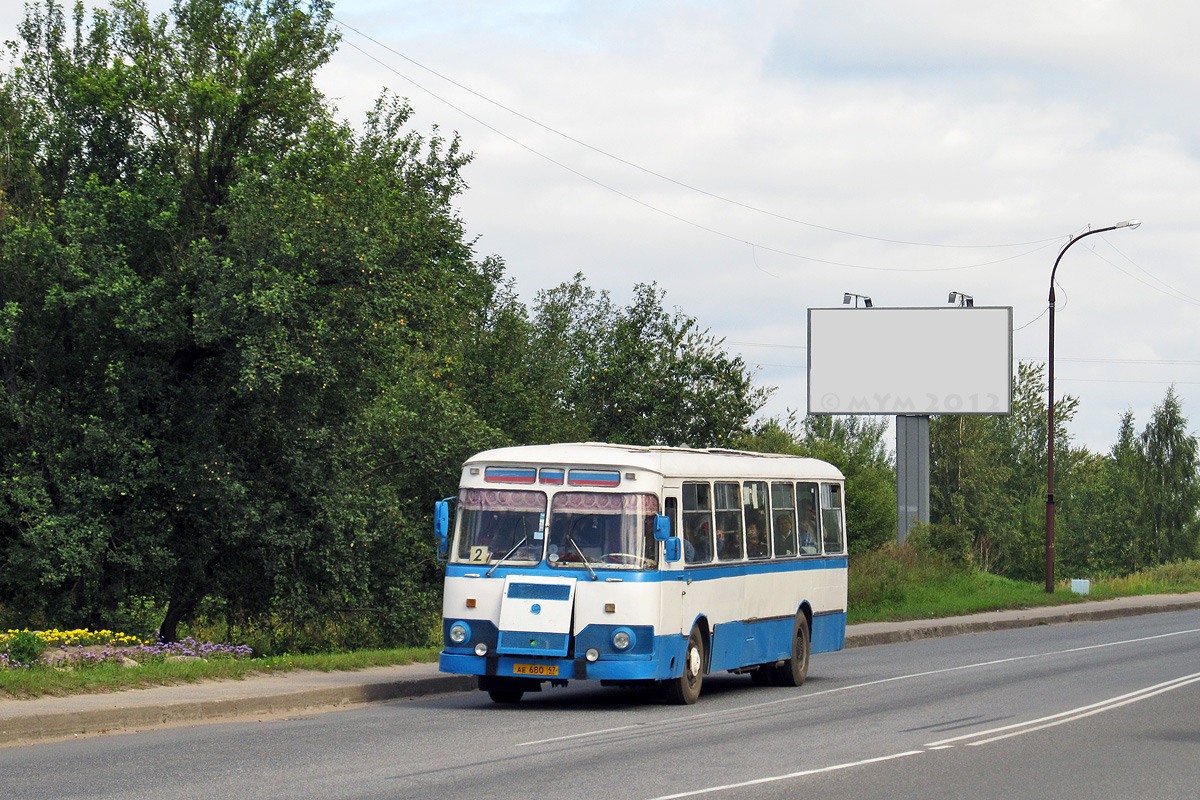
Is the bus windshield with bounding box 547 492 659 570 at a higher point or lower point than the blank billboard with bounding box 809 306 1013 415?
lower

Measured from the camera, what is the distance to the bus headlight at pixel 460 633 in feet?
54.1

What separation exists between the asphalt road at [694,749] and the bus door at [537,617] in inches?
26.6

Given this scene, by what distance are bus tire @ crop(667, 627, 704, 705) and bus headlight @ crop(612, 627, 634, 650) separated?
108 cm

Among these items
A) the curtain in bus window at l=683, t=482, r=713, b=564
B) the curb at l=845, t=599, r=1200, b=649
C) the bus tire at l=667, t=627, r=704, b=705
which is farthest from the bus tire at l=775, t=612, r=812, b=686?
the curb at l=845, t=599, r=1200, b=649

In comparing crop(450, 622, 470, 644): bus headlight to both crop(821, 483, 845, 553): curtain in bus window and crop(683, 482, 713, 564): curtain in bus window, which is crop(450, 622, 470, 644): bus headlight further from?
crop(821, 483, 845, 553): curtain in bus window

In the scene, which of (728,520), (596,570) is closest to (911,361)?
(728,520)

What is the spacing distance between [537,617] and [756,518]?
407cm

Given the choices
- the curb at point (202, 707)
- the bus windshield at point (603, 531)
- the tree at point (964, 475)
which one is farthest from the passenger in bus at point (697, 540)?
the tree at point (964, 475)

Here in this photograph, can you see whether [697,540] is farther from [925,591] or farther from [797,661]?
[925,591]

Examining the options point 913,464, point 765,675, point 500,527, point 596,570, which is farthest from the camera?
point 913,464

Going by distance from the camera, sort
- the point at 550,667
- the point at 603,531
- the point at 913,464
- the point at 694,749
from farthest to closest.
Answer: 1. the point at 913,464
2. the point at 603,531
3. the point at 550,667
4. the point at 694,749

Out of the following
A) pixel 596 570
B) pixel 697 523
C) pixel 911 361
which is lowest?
pixel 596 570

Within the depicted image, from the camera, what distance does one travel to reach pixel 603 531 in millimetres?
16625

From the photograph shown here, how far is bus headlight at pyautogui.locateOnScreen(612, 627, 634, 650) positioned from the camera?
52.6 feet
